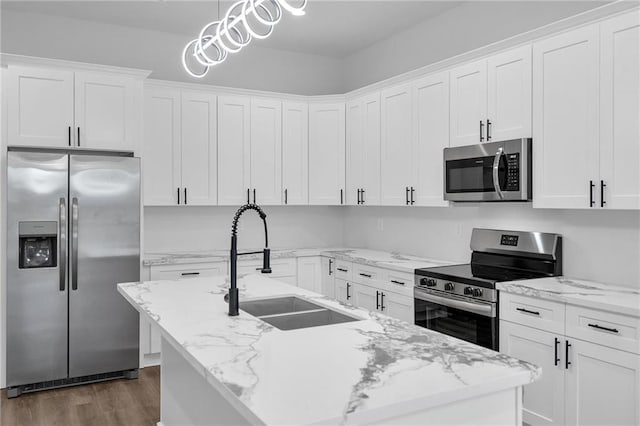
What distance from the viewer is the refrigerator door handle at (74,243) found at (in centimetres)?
379

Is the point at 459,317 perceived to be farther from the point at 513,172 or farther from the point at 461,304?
the point at 513,172

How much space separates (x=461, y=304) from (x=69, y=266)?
284 centimetres

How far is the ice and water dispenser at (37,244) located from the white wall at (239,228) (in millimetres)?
1039

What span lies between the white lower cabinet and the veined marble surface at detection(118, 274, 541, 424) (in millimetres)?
1165

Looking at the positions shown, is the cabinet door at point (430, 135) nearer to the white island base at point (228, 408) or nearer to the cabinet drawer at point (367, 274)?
the cabinet drawer at point (367, 274)

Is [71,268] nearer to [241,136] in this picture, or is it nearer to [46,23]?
[241,136]

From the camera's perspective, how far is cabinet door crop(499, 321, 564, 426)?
273cm

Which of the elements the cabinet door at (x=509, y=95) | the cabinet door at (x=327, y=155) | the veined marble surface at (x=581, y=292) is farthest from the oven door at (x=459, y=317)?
the cabinet door at (x=327, y=155)

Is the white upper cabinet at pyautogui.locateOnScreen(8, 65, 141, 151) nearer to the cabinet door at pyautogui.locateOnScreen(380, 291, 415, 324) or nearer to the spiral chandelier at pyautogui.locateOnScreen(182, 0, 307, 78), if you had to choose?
the spiral chandelier at pyautogui.locateOnScreen(182, 0, 307, 78)

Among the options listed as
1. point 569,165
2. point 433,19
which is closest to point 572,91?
point 569,165

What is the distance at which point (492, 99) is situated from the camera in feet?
11.4

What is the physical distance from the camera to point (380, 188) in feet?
15.2

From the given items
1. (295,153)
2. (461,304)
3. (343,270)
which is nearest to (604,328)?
(461,304)

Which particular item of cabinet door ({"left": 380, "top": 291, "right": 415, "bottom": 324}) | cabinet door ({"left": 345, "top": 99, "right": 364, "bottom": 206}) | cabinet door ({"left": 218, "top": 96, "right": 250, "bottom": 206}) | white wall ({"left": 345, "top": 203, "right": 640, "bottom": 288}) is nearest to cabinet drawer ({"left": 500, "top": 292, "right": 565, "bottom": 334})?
white wall ({"left": 345, "top": 203, "right": 640, "bottom": 288})
